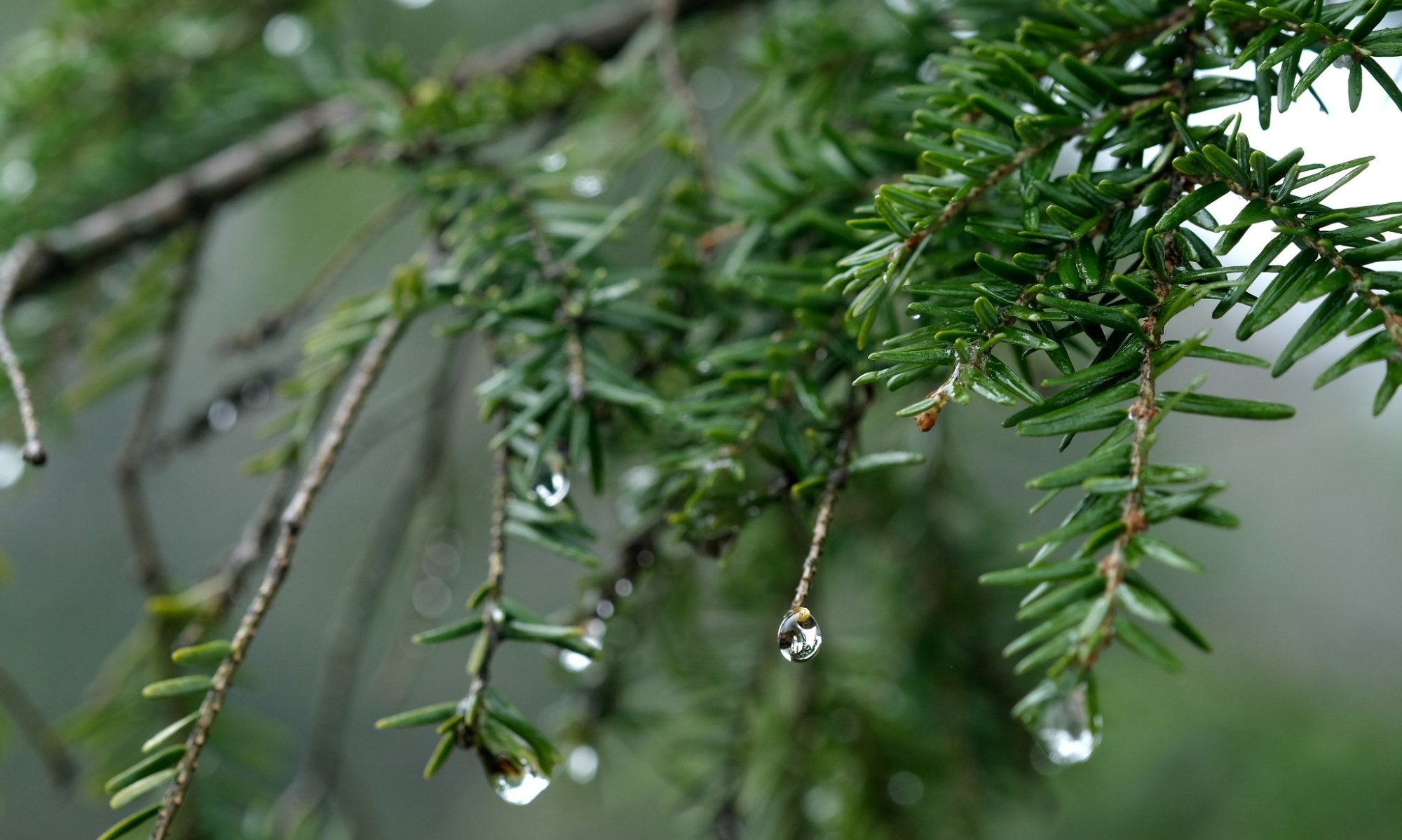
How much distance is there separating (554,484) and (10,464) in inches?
19.3

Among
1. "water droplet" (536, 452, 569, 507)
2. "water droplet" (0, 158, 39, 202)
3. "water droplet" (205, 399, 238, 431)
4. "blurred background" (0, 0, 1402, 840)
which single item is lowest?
"blurred background" (0, 0, 1402, 840)

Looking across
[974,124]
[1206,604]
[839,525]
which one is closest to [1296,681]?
[1206,604]

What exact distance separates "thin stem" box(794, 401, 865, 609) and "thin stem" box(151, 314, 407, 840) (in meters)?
0.15

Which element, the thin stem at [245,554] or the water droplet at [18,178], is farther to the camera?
the water droplet at [18,178]

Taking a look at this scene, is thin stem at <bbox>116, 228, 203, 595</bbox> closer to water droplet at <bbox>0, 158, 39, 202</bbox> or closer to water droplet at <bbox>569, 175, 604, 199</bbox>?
water droplet at <bbox>0, 158, 39, 202</bbox>

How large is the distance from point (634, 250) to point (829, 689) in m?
0.45

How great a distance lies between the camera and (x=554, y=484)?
336 millimetres

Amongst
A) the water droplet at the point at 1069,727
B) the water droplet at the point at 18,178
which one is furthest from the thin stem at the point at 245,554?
the water droplet at the point at 18,178

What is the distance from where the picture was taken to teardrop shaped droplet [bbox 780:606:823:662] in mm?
241

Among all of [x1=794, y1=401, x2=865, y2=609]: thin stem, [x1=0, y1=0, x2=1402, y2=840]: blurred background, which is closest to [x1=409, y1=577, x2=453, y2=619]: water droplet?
[x1=0, y1=0, x2=1402, y2=840]: blurred background

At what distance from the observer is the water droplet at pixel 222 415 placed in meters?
0.56

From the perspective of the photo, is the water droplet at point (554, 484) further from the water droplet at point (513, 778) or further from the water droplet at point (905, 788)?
the water droplet at point (905, 788)

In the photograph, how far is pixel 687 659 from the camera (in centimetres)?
60

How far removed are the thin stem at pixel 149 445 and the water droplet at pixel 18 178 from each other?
0.15 meters
